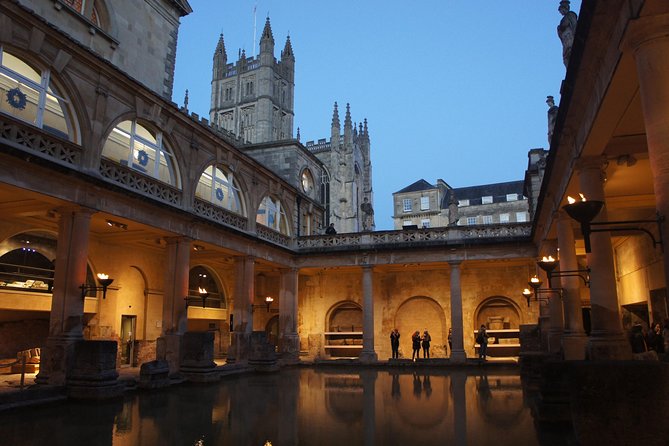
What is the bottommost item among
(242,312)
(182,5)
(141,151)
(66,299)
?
(242,312)

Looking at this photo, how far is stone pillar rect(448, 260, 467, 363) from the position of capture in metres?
24.6

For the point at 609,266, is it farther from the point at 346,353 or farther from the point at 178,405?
the point at 346,353

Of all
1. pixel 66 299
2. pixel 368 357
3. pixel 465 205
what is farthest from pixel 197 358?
pixel 465 205

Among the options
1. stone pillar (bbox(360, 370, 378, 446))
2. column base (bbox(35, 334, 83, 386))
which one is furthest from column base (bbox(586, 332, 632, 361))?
Answer: column base (bbox(35, 334, 83, 386))

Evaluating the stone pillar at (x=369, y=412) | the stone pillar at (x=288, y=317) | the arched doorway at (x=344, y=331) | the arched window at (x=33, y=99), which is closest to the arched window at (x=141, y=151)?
the arched window at (x=33, y=99)

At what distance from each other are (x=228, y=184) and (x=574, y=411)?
63.0 ft

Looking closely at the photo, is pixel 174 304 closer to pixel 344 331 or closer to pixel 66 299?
pixel 66 299

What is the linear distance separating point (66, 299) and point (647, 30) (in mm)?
14026

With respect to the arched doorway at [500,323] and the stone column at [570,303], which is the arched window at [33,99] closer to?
the stone column at [570,303]

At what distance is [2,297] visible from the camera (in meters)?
17.2

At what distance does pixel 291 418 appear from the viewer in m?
9.52

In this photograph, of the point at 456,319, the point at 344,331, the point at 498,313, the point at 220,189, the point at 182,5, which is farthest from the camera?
the point at 344,331

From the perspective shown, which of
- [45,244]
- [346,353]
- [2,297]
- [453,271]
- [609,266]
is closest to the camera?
[609,266]

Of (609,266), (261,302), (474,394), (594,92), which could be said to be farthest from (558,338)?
(261,302)
